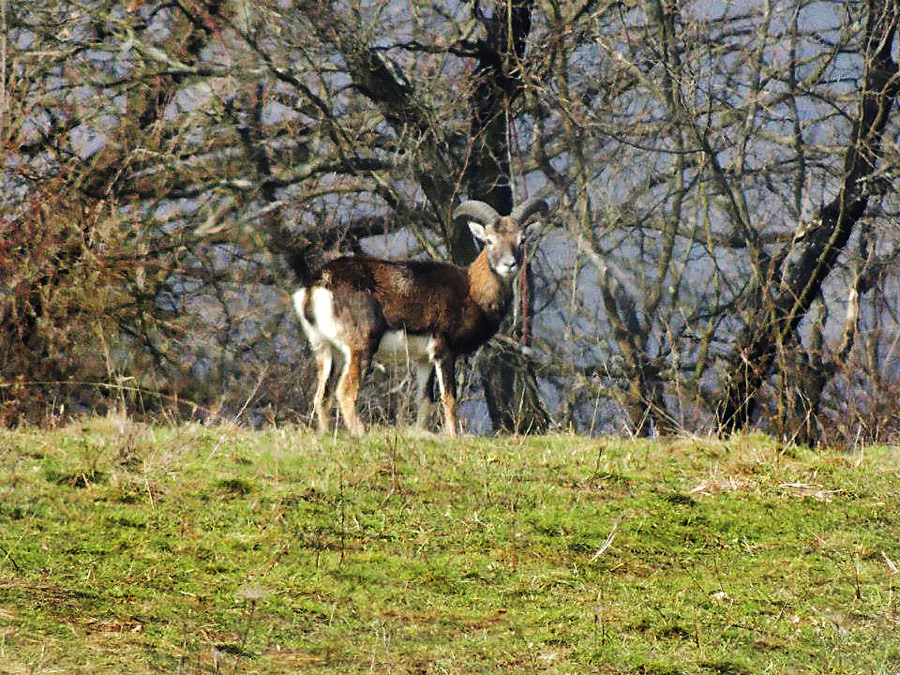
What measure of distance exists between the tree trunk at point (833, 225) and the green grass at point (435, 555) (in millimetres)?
4033

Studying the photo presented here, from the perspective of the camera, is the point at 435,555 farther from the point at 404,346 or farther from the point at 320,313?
the point at 404,346

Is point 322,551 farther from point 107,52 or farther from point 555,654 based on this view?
point 107,52

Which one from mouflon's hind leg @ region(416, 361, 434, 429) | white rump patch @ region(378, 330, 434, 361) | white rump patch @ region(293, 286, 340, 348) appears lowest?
mouflon's hind leg @ region(416, 361, 434, 429)

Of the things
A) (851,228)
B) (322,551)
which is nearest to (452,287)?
(851,228)

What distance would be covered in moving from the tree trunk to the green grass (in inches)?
159

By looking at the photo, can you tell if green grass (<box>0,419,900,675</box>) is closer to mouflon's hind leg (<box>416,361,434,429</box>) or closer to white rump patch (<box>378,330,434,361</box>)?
white rump patch (<box>378,330,434,361</box>)

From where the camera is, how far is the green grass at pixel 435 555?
521 cm

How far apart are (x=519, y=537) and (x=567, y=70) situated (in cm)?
933

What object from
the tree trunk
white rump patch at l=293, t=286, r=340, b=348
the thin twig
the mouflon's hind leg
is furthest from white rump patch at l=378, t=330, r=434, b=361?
the thin twig

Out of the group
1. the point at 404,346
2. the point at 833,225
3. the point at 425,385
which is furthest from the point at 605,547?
the point at 833,225

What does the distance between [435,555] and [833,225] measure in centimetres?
858

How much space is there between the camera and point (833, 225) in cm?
1363

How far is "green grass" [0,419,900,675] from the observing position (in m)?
5.21

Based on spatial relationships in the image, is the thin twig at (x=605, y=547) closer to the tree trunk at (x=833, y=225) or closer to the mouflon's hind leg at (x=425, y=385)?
the mouflon's hind leg at (x=425, y=385)
